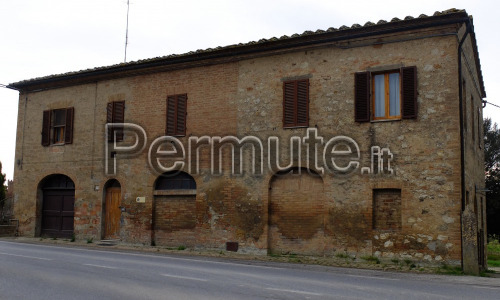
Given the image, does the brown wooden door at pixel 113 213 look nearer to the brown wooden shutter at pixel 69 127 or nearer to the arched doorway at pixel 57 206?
the arched doorway at pixel 57 206

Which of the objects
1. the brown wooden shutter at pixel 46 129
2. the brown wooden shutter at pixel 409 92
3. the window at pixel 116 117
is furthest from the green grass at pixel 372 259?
the brown wooden shutter at pixel 46 129

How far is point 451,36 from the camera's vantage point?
1350 cm

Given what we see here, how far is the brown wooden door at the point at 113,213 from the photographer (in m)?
18.9

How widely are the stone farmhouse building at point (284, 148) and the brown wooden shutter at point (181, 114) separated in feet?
0.13

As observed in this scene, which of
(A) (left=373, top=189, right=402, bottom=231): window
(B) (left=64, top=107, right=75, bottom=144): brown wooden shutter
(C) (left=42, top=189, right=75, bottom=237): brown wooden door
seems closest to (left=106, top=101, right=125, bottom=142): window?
(B) (left=64, top=107, right=75, bottom=144): brown wooden shutter

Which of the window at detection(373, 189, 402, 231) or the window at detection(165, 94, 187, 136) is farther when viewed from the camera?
the window at detection(165, 94, 187, 136)

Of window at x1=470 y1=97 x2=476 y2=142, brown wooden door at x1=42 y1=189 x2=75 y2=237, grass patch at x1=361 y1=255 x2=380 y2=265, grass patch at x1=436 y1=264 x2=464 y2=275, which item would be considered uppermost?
window at x1=470 y1=97 x2=476 y2=142

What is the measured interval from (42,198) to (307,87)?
1259 cm

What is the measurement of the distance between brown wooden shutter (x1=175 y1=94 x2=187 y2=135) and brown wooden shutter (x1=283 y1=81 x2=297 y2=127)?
3.82 metres

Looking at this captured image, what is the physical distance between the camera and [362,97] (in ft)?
47.5

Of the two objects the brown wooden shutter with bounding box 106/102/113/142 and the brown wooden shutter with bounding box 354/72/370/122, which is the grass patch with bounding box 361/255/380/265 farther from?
the brown wooden shutter with bounding box 106/102/113/142

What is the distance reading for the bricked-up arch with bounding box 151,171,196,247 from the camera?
56.4ft

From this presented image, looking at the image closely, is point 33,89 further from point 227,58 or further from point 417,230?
point 417,230

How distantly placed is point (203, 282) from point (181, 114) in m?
9.78
